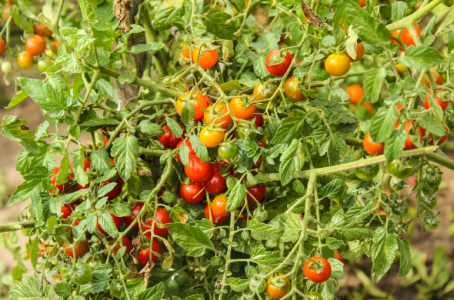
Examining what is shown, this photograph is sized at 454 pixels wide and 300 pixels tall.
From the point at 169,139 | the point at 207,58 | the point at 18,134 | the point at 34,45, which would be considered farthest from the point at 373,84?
the point at 34,45

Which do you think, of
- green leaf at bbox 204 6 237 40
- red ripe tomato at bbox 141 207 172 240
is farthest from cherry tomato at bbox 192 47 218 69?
red ripe tomato at bbox 141 207 172 240

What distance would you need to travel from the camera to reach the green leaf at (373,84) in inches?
18.9

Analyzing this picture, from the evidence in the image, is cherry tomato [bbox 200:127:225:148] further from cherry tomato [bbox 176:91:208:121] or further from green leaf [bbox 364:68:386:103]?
green leaf [bbox 364:68:386:103]

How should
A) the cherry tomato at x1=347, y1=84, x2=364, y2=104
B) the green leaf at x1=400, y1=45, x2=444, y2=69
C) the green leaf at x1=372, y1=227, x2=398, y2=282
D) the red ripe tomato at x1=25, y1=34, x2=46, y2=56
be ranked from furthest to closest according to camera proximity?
the cherry tomato at x1=347, y1=84, x2=364, y2=104, the red ripe tomato at x1=25, y1=34, x2=46, y2=56, the green leaf at x1=372, y1=227, x2=398, y2=282, the green leaf at x1=400, y1=45, x2=444, y2=69

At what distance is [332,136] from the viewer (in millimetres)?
622

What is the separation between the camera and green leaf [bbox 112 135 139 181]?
594mm

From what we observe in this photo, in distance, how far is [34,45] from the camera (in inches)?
37.0

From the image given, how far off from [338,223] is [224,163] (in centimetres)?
20

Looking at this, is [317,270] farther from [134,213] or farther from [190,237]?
[134,213]

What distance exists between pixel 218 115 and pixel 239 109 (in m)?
0.03

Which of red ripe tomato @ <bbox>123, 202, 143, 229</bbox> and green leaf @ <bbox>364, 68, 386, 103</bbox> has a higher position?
green leaf @ <bbox>364, 68, 386, 103</bbox>

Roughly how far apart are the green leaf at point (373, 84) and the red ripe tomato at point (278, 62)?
150 mm

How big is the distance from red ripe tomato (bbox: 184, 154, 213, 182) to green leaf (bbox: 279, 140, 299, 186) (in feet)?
0.41

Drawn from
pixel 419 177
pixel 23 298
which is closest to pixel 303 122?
pixel 419 177
